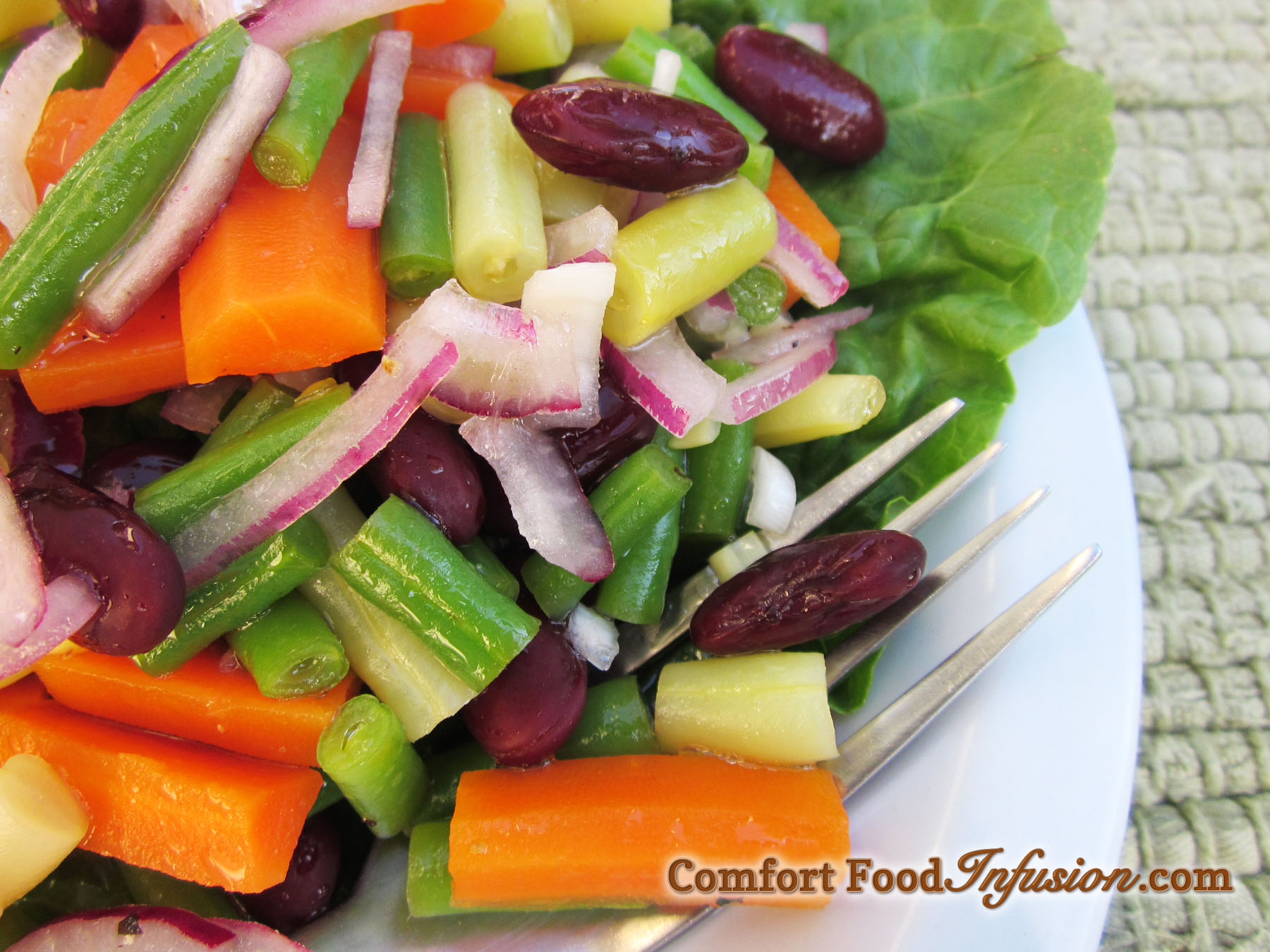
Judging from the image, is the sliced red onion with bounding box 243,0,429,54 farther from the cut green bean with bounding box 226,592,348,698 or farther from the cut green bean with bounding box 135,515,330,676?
the cut green bean with bounding box 226,592,348,698

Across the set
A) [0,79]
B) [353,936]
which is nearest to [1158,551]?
[353,936]

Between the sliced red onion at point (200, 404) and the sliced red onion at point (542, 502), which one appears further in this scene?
the sliced red onion at point (200, 404)

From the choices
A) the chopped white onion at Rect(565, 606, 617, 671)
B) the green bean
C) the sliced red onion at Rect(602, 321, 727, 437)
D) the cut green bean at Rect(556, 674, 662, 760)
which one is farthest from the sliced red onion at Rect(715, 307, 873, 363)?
the green bean

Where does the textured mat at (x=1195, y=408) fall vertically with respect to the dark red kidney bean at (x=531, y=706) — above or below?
below

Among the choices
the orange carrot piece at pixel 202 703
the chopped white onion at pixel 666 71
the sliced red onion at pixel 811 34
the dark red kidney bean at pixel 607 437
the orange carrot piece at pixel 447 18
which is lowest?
the orange carrot piece at pixel 202 703

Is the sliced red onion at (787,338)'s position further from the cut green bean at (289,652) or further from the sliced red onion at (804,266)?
the cut green bean at (289,652)

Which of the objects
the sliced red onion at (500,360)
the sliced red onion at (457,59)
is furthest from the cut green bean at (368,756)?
the sliced red onion at (457,59)

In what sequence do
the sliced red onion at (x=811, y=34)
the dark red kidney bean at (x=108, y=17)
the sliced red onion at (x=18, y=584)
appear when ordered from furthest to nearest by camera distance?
1. the sliced red onion at (x=811, y=34)
2. the dark red kidney bean at (x=108, y=17)
3. the sliced red onion at (x=18, y=584)
